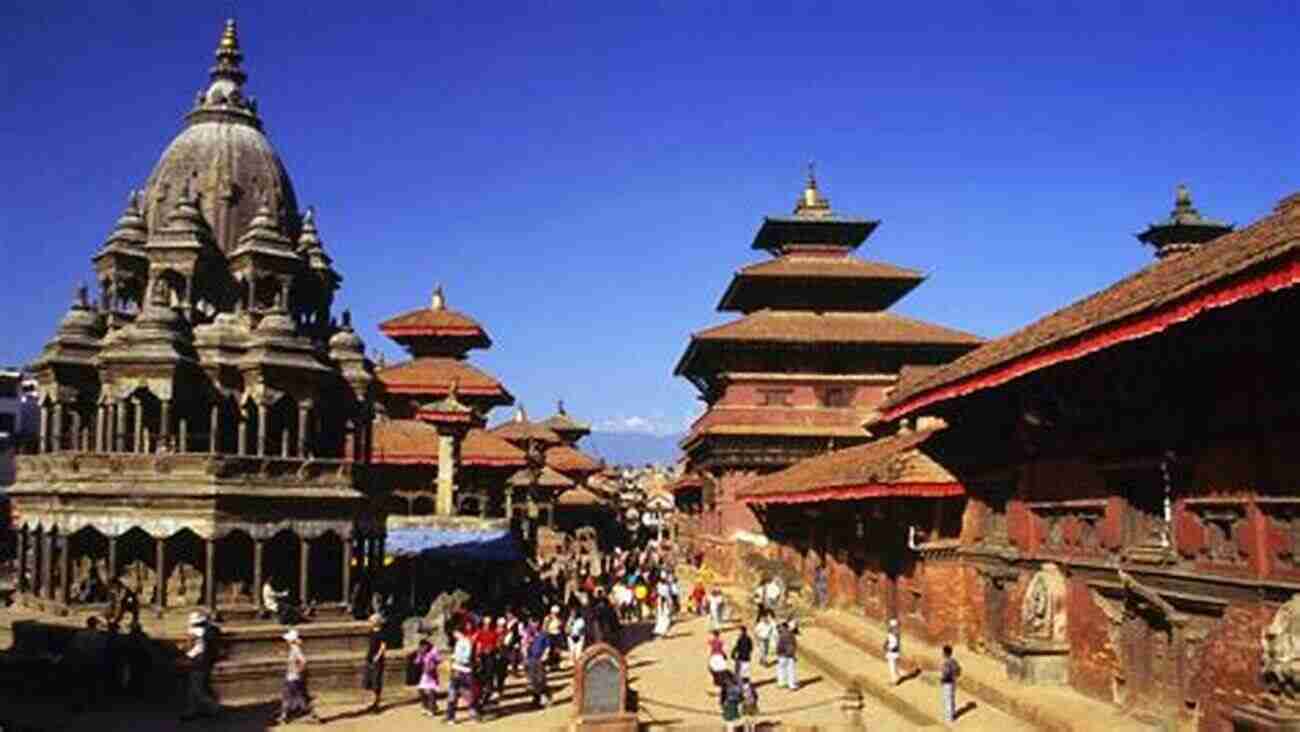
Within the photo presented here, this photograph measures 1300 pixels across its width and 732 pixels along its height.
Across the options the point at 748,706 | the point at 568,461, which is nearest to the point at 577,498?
the point at 568,461

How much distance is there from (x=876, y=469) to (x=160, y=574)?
14.7 metres

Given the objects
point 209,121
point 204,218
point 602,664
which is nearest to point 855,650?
point 602,664

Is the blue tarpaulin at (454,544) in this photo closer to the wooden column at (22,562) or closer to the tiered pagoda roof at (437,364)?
the wooden column at (22,562)

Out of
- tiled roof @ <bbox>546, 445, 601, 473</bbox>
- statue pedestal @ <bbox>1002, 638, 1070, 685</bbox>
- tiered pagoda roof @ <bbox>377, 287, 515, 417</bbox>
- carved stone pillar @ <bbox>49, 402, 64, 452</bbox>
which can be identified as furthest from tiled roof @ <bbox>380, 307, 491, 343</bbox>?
statue pedestal @ <bbox>1002, 638, 1070, 685</bbox>

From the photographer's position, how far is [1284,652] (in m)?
9.85

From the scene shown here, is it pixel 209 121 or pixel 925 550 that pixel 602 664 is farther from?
pixel 209 121

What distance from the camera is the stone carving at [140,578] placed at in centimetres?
2531

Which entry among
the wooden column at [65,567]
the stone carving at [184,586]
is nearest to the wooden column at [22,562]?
the wooden column at [65,567]

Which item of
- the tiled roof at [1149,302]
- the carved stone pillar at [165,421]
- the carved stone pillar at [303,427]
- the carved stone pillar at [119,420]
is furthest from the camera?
the carved stone pillar at [303,427]

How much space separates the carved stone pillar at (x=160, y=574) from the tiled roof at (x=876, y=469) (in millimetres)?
14206

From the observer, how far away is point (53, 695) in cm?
2136

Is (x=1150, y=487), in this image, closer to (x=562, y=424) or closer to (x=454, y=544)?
(x=454, y=544)

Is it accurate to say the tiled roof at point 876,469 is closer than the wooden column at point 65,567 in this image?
Yes

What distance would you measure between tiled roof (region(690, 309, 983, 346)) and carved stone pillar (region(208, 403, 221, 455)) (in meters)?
23.1
